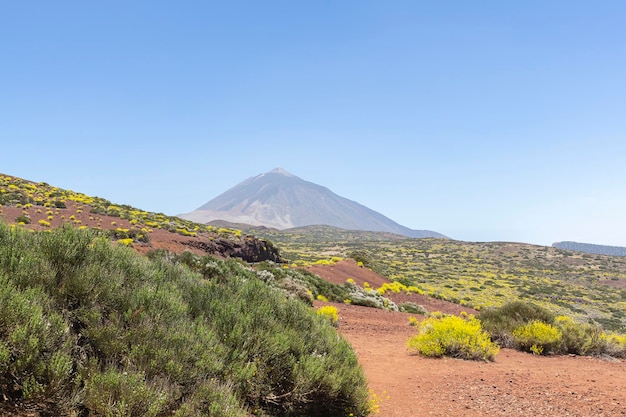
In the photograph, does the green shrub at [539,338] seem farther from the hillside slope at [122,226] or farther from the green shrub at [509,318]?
the hillside slope at [122,226]

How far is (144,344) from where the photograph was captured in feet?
12.1

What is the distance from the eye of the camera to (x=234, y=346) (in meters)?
4.67

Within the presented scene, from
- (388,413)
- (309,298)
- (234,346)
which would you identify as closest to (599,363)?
(388,413)

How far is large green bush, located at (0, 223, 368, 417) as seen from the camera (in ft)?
9.96

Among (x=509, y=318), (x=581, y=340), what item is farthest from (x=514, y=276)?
(x=509, y=318)

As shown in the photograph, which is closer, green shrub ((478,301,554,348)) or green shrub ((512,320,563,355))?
green shrub ((512,320,563,355))

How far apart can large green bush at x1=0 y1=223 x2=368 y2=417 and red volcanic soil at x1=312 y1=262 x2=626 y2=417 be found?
1.70m

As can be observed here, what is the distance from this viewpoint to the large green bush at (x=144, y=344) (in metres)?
3.04

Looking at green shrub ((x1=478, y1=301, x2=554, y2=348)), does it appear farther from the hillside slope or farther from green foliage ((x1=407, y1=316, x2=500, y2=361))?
the hillside slope

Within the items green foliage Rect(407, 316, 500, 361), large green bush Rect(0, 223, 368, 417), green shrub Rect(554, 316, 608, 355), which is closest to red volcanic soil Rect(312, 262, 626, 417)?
green foliage Rect(407, 316, 500, 361)

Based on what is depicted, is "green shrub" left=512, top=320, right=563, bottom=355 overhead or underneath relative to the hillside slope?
underneath

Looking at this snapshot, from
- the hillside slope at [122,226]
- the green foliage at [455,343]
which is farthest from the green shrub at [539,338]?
the hillside slope at [122,226]

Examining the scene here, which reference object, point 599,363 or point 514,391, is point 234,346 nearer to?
point 514,391

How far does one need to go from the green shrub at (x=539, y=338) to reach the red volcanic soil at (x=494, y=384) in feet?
1.26
